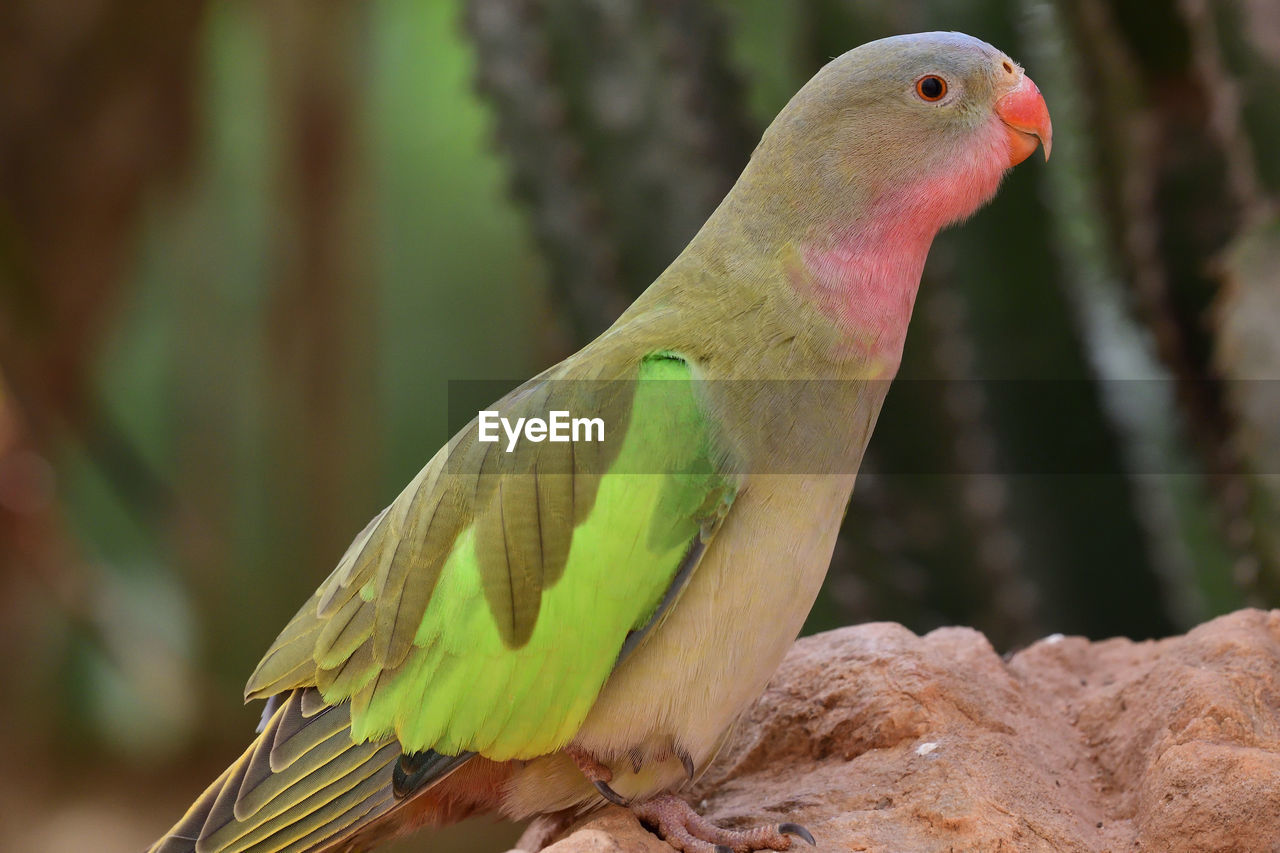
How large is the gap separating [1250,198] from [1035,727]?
193cm

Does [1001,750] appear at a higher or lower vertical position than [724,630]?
lower

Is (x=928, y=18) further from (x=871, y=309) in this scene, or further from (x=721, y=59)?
(x=871, y=309)

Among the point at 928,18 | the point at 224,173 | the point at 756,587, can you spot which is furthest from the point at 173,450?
the point at 756,587

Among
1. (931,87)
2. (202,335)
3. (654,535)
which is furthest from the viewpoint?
(202,335)

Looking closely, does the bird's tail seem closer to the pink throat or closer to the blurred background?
the pink throat

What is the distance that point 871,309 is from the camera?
1.87 metres

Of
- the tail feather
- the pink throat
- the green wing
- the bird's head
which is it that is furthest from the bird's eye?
the tail feather

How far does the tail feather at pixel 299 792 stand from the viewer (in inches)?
69.7

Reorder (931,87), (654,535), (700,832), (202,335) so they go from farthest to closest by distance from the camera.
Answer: (202,335) → (931,87) → (700,832) → (654,535)

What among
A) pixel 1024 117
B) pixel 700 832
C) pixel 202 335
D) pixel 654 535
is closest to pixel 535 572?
pixel 654 535

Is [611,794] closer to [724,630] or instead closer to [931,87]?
[724,630]

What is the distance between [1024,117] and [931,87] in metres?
0.18

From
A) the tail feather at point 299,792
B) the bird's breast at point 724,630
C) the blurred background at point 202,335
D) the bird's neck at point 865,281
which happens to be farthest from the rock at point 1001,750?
the blurred background at point 202,335

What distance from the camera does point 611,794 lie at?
183 cm
